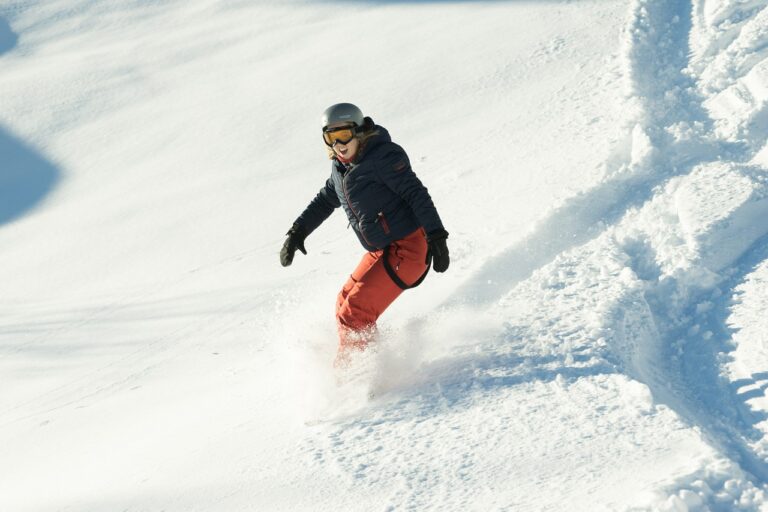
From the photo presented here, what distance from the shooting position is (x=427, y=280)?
5293 mm

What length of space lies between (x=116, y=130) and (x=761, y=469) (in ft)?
31.8

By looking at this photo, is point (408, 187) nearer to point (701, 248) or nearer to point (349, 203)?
point (349, 203)

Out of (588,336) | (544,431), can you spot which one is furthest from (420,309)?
(544,431)

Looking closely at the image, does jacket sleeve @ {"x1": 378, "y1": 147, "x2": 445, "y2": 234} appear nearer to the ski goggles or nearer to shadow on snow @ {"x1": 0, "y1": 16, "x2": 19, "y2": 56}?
the ski goggles

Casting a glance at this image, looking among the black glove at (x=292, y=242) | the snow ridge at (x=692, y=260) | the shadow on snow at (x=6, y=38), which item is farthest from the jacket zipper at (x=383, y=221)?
the shadow on snow at (x=6, y=38)

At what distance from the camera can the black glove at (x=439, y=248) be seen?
154 inches

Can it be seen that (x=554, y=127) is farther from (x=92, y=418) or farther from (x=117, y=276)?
(x=92, y=418)

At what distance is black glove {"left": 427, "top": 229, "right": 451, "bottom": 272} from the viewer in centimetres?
392

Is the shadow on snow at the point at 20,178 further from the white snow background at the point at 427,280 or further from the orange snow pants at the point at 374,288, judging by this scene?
the orange snow pants at the point at 374,288

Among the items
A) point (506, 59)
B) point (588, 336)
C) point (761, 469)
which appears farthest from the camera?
point (506, 59)

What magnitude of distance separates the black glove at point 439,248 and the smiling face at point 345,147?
58 centimetres

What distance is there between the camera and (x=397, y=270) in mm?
4117

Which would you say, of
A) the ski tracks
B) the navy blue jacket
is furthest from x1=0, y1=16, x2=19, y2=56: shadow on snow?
the navy blue jacket

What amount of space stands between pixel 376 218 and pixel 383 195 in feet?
0.40
